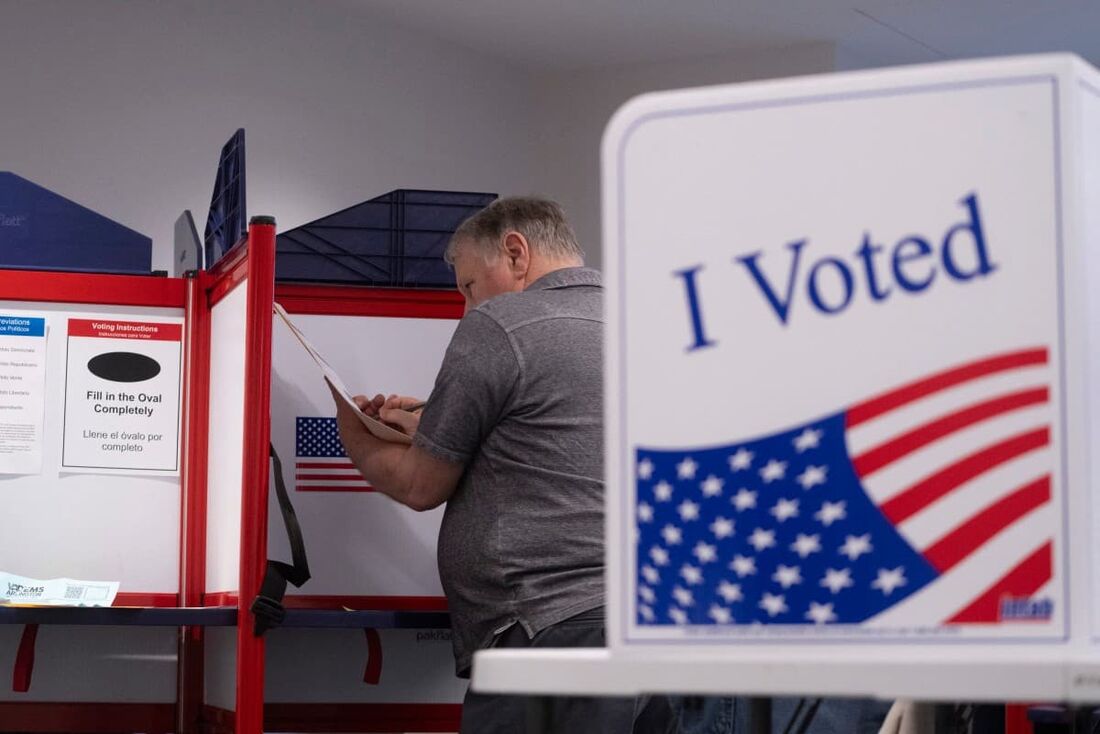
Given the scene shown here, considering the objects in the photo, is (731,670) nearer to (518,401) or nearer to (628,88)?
(518,401)

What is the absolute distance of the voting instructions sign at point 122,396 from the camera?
7.93 feet

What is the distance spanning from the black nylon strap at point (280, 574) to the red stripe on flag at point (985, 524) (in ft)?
5.06

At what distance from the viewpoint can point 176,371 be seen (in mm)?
2473

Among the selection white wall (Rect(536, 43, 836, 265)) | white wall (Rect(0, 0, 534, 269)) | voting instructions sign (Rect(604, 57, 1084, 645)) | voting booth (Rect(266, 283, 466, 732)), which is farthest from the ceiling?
voting instructions sign (Rect(604, 57, 1084, 645))

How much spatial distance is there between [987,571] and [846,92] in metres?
0.23

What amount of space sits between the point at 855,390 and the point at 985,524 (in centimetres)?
8

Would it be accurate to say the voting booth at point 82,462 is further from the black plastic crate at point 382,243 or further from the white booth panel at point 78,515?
the black plastic crate at point 382,243

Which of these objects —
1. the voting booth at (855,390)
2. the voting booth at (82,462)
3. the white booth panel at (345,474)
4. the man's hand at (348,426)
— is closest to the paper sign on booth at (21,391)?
the voting booth at (82,462)

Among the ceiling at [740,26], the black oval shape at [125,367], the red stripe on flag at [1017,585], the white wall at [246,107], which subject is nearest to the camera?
the red stripe on flag at [1017,585]

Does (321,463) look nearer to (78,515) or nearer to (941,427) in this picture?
(78,515)

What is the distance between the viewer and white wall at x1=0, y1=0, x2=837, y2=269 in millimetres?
4973

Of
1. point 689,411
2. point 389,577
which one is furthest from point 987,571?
point 389,577

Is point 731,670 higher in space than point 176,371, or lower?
lower

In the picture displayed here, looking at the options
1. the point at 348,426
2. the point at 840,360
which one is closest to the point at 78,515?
the point at 348,426
